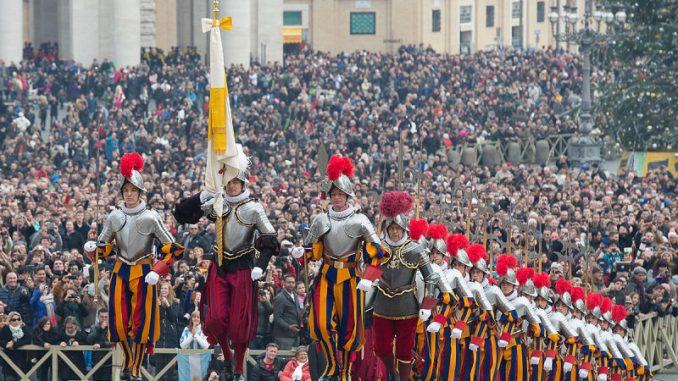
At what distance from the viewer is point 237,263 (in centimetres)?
1683

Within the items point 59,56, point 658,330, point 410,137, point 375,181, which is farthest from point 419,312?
point 59,56

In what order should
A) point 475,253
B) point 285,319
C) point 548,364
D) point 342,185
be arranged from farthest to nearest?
point 285,319
point 548,364
point 475,253
point 342,185

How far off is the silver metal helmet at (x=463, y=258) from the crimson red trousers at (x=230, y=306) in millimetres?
2829

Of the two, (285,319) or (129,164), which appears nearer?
(129,164)

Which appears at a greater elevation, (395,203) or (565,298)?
(395,203)

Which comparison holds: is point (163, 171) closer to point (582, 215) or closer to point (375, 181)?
point (375, 181)

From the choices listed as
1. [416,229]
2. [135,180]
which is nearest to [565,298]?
[416,229]

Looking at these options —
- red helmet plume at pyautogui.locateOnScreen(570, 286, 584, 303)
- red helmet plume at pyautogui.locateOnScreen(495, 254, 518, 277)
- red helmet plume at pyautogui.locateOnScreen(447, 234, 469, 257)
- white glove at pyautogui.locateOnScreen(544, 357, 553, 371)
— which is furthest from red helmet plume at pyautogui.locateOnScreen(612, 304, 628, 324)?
red helmet plume at pyautogui.locateOnScreen(447, 234, 469, 257)

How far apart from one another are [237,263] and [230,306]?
373 mm

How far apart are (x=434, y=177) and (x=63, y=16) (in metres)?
30.6

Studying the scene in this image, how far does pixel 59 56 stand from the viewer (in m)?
66.0

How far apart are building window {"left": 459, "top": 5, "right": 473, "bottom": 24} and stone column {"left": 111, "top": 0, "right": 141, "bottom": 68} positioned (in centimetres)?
3207

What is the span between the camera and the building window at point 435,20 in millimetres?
89250

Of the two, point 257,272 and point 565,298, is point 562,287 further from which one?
point 257,272
